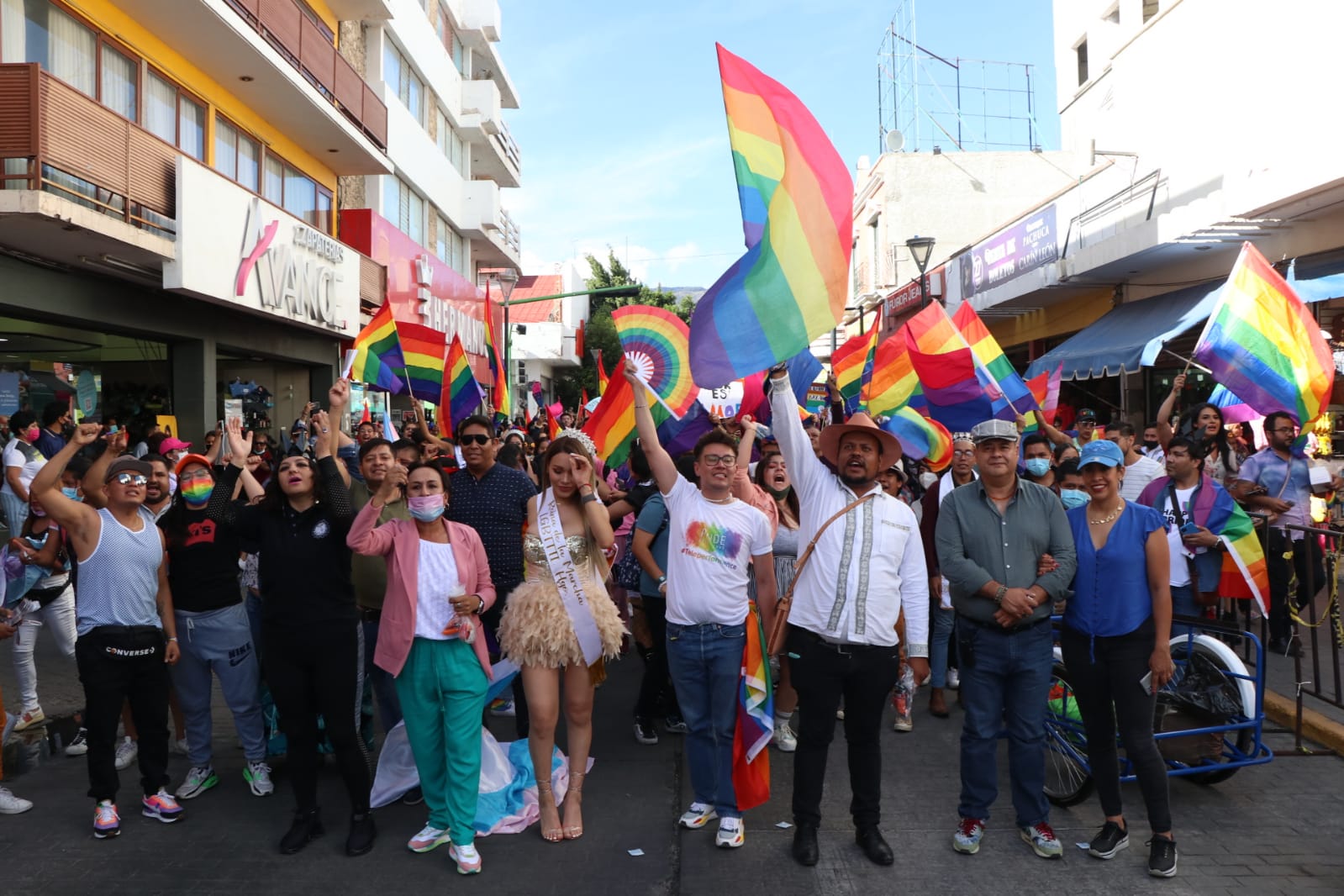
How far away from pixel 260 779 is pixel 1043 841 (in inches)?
155

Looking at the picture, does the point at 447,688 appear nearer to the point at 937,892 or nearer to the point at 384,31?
the point at 937,892

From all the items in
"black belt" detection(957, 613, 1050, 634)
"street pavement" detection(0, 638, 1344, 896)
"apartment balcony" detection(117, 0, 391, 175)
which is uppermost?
"apartment balcony" detection(117, 0, 391, 175)

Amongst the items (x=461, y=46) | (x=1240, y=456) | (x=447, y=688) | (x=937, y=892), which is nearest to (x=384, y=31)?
(x=461, y=46)

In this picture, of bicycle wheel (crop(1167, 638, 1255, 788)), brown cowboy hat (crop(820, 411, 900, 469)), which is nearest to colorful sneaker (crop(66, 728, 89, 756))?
brown cowboy hat (crop(820, 411, 900, 469))

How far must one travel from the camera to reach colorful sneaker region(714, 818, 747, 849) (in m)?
4.41

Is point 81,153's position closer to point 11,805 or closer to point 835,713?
point 11,805

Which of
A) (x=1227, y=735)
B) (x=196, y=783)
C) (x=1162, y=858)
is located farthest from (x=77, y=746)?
(x=1227, y=735)

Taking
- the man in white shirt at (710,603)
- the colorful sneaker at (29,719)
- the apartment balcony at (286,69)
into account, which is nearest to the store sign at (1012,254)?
the apartment balcony at (286,69)

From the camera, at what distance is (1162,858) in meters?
4.09

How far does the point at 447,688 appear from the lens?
443 centimetres

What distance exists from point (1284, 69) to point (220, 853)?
1383 centimetres

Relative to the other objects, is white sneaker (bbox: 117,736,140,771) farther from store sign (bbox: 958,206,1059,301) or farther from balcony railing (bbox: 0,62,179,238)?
store sign (bbox: 958,206,1059,301)

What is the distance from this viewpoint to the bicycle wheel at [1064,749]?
15.8 feet

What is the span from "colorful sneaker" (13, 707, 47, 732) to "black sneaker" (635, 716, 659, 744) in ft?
11.9
